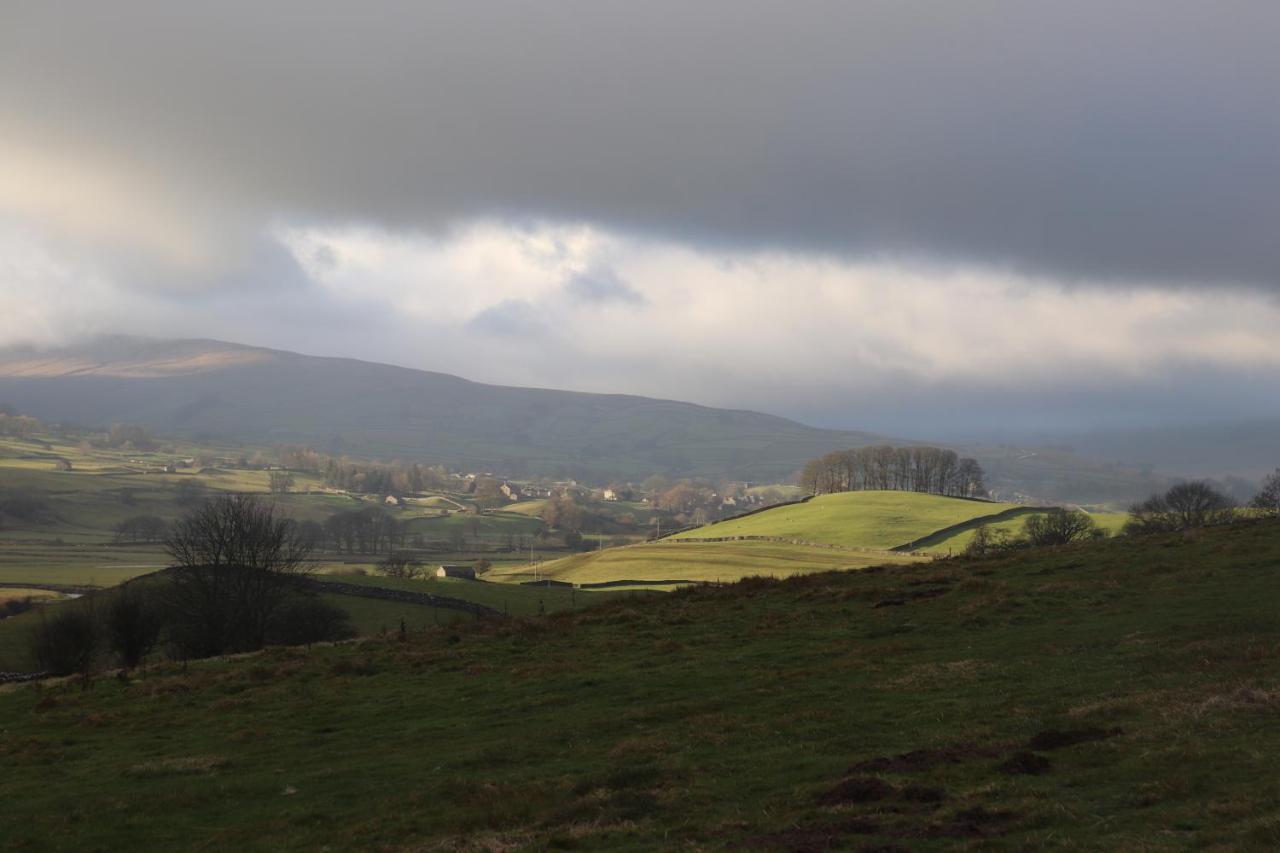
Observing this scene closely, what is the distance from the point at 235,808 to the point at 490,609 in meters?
61.9

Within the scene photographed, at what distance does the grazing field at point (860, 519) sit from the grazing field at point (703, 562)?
41.3ft

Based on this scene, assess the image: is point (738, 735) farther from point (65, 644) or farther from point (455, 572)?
point (455, 572)

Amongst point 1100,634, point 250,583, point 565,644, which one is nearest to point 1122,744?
point 1100,634

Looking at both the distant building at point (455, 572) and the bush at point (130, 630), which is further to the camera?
the distant building at point (455, 572)

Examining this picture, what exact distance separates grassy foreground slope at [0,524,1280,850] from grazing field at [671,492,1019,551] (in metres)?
107

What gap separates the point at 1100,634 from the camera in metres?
28.8

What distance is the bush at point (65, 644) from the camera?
2067 inches

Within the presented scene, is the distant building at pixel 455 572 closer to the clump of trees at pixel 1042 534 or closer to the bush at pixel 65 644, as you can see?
the clump of trees at pixel 1042 534

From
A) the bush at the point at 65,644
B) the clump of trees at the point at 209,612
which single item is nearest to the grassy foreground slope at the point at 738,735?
the bush at the point at 65,644

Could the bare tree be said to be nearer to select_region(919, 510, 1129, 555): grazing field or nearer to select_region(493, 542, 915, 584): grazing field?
select_region(493, 542, 915, 584): grazing field

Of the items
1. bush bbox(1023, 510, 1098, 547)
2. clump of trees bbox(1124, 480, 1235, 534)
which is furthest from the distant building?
clump of trees bbox(1124, 480, 1235, 534)

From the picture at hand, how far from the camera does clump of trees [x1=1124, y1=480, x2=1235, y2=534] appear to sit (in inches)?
4417

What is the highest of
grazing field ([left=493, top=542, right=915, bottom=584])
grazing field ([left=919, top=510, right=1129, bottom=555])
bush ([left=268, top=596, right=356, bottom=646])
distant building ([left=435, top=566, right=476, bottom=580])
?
grazing field ([left=919, top=510, right=1129, bottom=555])

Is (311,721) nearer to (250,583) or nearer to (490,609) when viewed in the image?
(250,583)
